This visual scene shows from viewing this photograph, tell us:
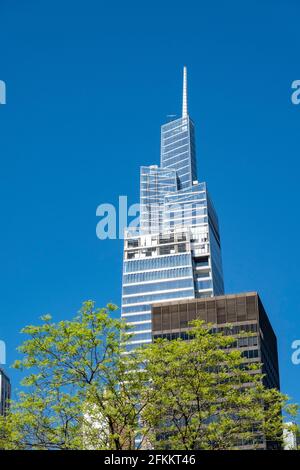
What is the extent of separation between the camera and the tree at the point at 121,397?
45.4 meters

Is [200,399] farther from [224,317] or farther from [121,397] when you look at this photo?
[224,317]

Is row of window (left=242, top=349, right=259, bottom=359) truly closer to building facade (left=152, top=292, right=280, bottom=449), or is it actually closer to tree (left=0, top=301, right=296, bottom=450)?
building facade (left=152, top=292, right=280, bottom=449)

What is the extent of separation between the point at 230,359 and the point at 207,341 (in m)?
1.75

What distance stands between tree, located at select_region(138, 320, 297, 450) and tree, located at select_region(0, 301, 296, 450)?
0.06 m

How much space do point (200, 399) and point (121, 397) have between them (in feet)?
17.8

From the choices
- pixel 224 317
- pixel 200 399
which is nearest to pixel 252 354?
pixel 224 317

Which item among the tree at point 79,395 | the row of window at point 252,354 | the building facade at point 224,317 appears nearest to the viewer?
the tree at point 79,395

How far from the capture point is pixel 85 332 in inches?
1850

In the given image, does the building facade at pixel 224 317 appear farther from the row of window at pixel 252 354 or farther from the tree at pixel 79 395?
the tree at pixel 79 395

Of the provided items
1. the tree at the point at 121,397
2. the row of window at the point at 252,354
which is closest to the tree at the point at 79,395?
the tree at the point at 121,397

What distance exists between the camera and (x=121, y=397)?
150 feet

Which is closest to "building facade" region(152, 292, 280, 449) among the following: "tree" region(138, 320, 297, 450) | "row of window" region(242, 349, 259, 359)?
"row of window" region(242, 349, 259, 359)

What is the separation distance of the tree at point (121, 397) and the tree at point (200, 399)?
6 centimetres
